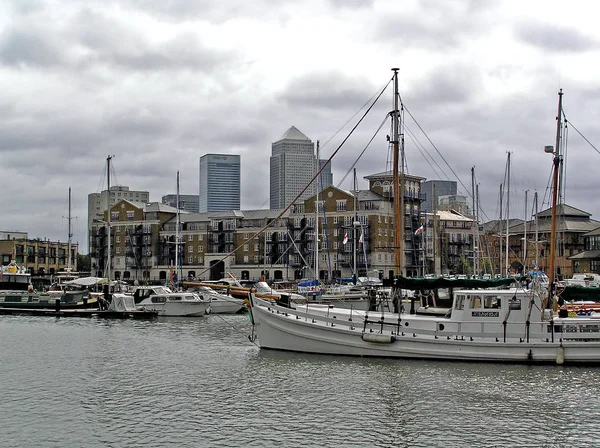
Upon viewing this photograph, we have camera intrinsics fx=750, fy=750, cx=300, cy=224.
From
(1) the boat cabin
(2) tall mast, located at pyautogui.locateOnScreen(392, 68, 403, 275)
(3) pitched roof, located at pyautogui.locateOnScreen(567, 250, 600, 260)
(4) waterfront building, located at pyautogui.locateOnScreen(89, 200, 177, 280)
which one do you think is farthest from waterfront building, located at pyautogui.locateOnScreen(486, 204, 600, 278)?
(1) the boat cabin

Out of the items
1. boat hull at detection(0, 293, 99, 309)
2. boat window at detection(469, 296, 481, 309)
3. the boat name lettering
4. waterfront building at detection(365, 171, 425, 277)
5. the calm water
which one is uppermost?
waterfront building at detection(365, 171, 425, 277)

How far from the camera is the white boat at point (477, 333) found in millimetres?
36906

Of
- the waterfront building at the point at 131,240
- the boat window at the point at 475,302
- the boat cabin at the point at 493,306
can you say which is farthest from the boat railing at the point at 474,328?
the waterfront building at the point at 131,240

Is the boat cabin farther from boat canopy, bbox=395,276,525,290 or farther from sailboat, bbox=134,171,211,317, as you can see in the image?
sailboat, bbox=134,171,211,317

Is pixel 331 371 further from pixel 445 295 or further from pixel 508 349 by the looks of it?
pixel 445 295

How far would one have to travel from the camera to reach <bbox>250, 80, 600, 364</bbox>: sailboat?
36.9 m

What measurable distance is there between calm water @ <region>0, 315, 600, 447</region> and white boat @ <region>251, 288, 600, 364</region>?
72 cm

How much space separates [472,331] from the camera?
124ft

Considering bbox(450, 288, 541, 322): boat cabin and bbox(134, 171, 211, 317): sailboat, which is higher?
bbox(450, 288, 541, 322): boat cabin

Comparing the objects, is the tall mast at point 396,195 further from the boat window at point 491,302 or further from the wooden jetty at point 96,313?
the wooden jetty at point 96,313

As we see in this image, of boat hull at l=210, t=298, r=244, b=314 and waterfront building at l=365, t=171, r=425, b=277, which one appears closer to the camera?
boat hull at l=210, t=298, r=244, b=314

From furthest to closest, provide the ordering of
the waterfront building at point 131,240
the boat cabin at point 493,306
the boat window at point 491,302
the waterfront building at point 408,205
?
the waterfront building at point 131,240 → the waterfront building at point 408,205 → the boat window at point 491,302 → the boat cabin at point 493,306

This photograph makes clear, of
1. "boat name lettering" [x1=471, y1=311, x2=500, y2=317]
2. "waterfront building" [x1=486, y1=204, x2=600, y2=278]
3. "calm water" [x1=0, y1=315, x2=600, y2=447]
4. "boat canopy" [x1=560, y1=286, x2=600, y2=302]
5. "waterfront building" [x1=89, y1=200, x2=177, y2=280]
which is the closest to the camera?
"calm water" [x1=0, y1=315, x2=600, y2=447]

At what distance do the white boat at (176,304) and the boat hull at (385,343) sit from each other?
33.0 meters
